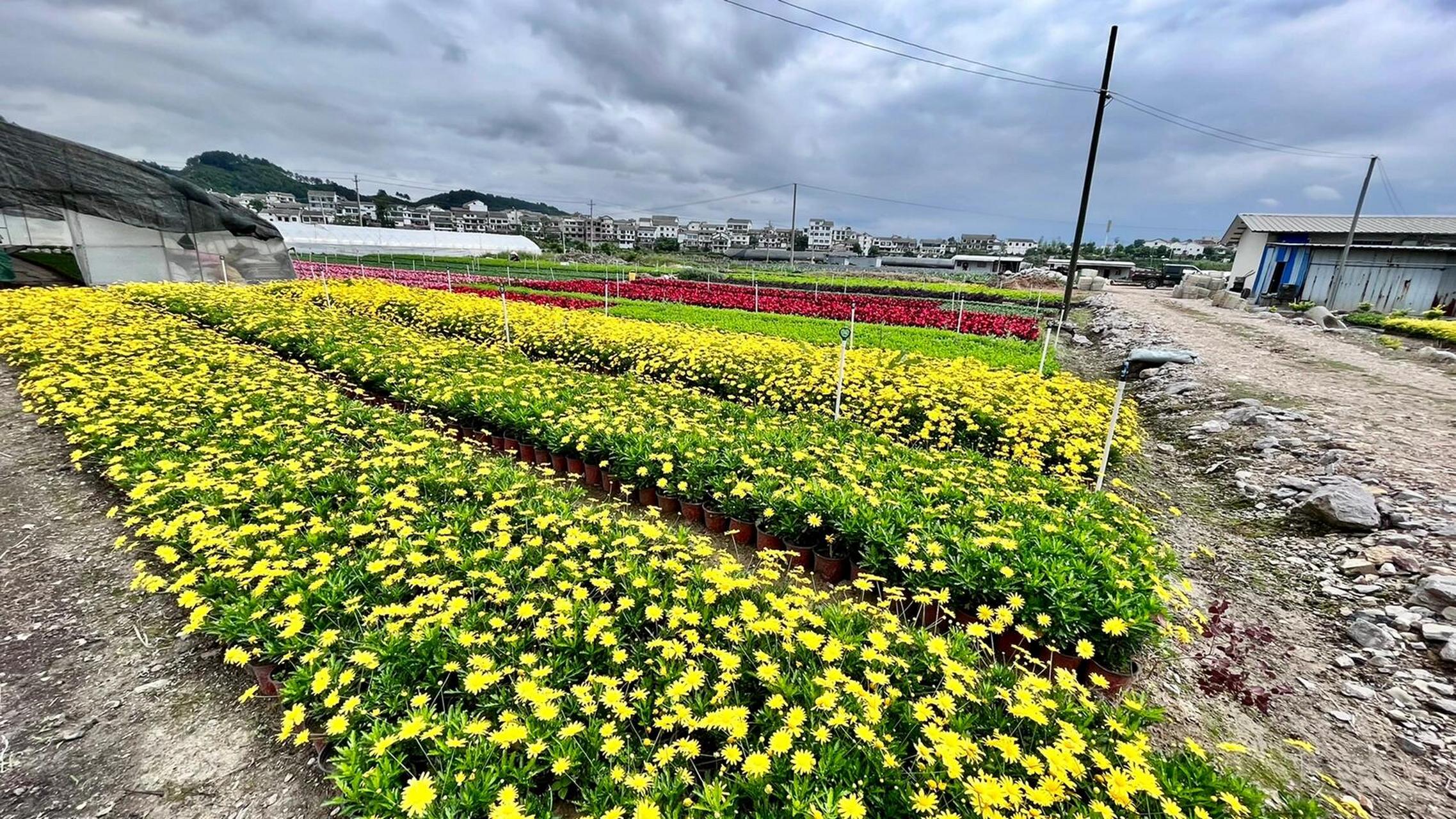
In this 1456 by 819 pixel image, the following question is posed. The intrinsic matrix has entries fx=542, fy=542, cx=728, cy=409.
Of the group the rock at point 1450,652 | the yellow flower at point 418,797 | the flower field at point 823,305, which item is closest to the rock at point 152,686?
the yellow flower at point 418,797

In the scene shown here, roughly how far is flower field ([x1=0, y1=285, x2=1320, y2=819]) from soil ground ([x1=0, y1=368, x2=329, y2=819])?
22 cm

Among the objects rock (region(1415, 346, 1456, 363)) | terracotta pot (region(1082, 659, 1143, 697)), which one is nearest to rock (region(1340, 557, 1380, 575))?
terracotta pot (region(1082, 659, 1143, 697))

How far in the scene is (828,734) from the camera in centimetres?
228

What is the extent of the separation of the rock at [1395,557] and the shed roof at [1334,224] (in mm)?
28148

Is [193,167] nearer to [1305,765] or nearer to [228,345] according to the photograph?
[228,345]

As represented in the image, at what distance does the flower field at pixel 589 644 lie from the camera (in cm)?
208

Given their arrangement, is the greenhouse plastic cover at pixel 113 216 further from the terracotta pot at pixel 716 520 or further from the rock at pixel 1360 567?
the rock at pixel 1360 567

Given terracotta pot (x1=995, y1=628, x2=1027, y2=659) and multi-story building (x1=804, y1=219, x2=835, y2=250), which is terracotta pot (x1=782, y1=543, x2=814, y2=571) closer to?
terracotta pot (x1=995, y1=628, x2=1027, y2=659)

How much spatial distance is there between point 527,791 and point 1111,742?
242 cm

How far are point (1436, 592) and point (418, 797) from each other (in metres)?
6.06

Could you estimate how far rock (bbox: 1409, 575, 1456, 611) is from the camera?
3549 millimetres

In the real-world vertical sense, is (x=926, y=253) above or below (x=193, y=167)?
below

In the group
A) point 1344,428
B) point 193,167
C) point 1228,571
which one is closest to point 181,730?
point 1228,571

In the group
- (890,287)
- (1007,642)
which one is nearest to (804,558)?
(1007,642)
